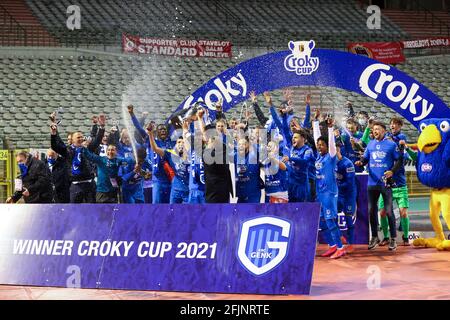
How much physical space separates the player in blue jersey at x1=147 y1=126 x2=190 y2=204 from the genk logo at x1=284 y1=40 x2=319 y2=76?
1.95 m

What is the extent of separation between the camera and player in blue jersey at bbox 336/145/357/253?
9.70 metres

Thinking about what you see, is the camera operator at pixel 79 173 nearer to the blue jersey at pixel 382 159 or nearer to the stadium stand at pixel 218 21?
the blue jersey at pixel 382 159

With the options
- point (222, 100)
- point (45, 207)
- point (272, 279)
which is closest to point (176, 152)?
point (222, 100)

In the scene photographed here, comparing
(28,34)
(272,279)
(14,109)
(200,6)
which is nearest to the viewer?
(272,279)

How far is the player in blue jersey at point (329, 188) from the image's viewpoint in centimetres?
883

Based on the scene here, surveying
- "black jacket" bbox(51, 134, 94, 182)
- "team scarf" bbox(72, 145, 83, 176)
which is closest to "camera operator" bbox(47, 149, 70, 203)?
"black jacket" bbox(51, 134, 94, 182)

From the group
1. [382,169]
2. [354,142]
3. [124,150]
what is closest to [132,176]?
[124,150]

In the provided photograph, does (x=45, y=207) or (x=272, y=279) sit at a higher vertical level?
(x=45, y=207)

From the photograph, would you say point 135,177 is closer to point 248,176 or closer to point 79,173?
point 79,173

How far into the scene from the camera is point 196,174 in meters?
9.30

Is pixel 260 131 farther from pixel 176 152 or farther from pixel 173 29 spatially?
pixel 173 29

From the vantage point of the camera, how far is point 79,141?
420 inches

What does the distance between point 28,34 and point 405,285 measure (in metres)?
20.8

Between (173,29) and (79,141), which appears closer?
(79,141)
